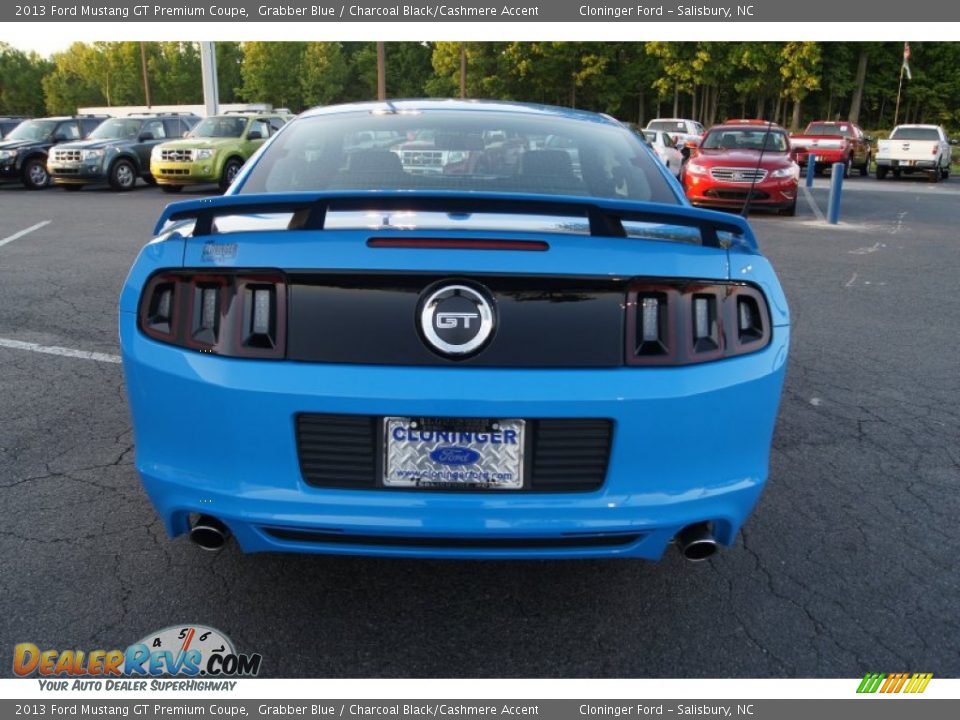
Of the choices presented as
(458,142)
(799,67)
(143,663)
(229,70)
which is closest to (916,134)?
(799,67)

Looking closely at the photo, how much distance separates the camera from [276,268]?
7.20 feet

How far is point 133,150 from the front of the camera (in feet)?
62.2

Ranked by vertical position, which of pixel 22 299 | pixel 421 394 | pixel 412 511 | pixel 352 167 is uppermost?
pixel 352 167

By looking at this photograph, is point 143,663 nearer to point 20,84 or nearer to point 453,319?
point 453,319

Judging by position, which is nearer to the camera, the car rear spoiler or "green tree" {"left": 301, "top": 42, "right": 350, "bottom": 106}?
the car rear spoiler

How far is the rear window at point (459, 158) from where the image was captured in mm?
3115

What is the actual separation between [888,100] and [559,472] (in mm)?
67148

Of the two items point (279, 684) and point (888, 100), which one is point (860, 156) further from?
point (888, 100)

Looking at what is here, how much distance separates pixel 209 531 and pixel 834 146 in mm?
27006

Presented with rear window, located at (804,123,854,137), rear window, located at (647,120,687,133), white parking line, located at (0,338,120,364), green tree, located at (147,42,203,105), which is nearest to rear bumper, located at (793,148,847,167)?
rear window, located at (804,123,854,137)

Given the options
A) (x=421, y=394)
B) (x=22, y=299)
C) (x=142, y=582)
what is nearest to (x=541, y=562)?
(x=421, y=394)

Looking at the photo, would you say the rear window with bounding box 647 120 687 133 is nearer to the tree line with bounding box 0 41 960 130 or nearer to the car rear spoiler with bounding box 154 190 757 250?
the tree line with bounding box 0 41 960 130

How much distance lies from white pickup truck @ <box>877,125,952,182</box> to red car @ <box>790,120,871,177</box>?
42.1 inches

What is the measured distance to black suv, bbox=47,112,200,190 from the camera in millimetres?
18172
